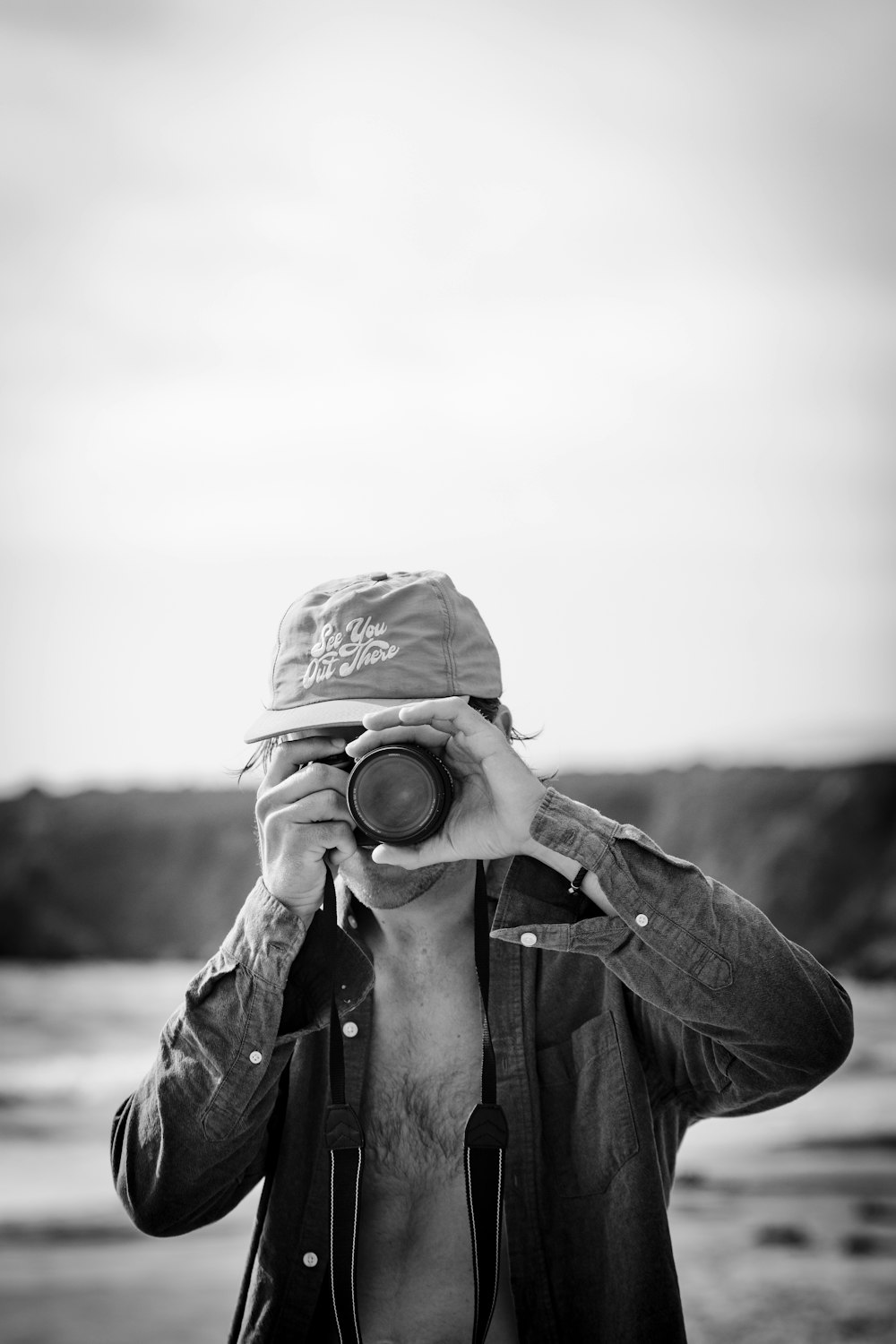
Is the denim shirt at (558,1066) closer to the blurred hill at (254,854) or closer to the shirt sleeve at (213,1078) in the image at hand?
the shirt sleeve at (213,1078)

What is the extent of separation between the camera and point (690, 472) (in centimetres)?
332

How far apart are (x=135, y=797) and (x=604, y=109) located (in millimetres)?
2419

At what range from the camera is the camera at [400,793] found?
1.08 metres

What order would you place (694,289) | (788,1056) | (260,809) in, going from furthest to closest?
1. (694,289)
2. (260,809)
3. (788,1056)

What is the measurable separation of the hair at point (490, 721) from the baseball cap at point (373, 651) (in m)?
0.03

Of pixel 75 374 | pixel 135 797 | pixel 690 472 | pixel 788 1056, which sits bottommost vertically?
pixel 788 1056

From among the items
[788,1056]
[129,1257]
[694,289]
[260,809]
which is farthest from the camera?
[694,289]

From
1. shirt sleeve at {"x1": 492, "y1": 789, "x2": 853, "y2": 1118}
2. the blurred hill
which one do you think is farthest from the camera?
the blurred hill

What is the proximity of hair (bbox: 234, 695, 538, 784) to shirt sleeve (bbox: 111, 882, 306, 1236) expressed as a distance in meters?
0.22

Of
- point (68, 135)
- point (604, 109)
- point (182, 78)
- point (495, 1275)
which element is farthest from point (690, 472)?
point (495, 1275)

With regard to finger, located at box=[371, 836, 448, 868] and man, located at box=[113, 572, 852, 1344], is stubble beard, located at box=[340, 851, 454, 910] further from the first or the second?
finger, located at box=[371, 836, 448, 868]

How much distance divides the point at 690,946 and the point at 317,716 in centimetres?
46

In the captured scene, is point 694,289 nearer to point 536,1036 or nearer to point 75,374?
point 75,374

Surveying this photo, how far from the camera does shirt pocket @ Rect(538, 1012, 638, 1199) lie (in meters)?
1.21
